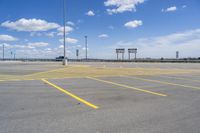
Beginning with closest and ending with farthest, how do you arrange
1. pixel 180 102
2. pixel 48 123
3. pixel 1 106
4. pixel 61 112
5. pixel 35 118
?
pixel 48 123 < pixel 35 118 < pixel 61 112 < pixel 1 106 < pixel 180 102

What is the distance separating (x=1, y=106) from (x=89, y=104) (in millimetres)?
2537

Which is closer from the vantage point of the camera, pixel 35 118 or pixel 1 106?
pixel 35 118

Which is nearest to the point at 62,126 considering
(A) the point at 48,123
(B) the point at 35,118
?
(A) the point at 48,123

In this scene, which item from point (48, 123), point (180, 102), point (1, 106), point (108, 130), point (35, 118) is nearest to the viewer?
point (108, 130)

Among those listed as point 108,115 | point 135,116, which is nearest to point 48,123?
point 108,115

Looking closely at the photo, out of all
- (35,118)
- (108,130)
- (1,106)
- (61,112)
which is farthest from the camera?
(1,106)

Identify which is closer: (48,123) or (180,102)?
(48,123)

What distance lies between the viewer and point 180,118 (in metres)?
4.27

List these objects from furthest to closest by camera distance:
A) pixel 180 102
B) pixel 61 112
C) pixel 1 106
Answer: pixel 180 102, pixel 1 106, pixel 61 112

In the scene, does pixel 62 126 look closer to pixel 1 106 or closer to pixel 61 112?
pixel 61 112

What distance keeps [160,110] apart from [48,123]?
2.97 m

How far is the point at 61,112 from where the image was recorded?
464 centimetres

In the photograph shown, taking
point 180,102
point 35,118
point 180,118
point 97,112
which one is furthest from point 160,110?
point 35,118

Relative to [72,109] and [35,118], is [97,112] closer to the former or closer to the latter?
[72,109]
